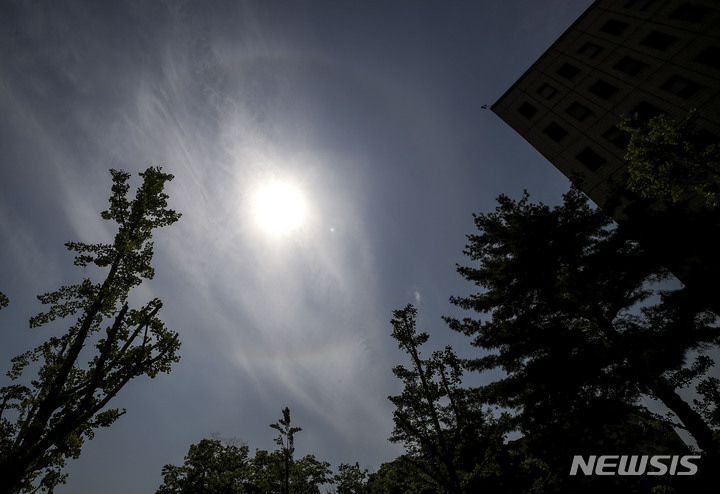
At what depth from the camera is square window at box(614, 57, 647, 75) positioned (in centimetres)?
1998

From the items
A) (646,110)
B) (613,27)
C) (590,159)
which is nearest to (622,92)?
(646,110)

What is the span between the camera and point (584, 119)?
72.2 ft

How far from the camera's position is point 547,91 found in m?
25.1

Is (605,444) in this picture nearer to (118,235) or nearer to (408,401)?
(408,401)

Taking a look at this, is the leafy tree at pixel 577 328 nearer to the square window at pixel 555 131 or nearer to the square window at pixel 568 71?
the square window at pixel 555 131

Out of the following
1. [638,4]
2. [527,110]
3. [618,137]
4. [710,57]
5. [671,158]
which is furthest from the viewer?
[527,110]

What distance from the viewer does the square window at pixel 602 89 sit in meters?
21.1

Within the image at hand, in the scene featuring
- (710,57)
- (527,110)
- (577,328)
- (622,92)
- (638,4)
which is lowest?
(577,328)

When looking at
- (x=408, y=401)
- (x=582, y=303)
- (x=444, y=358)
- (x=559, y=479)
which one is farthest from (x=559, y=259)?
(x=408, y=401)

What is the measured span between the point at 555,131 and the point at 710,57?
828cm

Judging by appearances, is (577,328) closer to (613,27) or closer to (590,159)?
(590,159)

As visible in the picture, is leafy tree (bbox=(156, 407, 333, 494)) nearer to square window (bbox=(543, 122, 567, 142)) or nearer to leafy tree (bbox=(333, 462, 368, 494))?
leafy tree (bbox=(333, 462, 368, 494))

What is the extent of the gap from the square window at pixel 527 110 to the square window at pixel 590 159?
6.26 m

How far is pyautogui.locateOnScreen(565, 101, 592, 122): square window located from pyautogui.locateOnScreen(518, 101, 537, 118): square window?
2.94m
